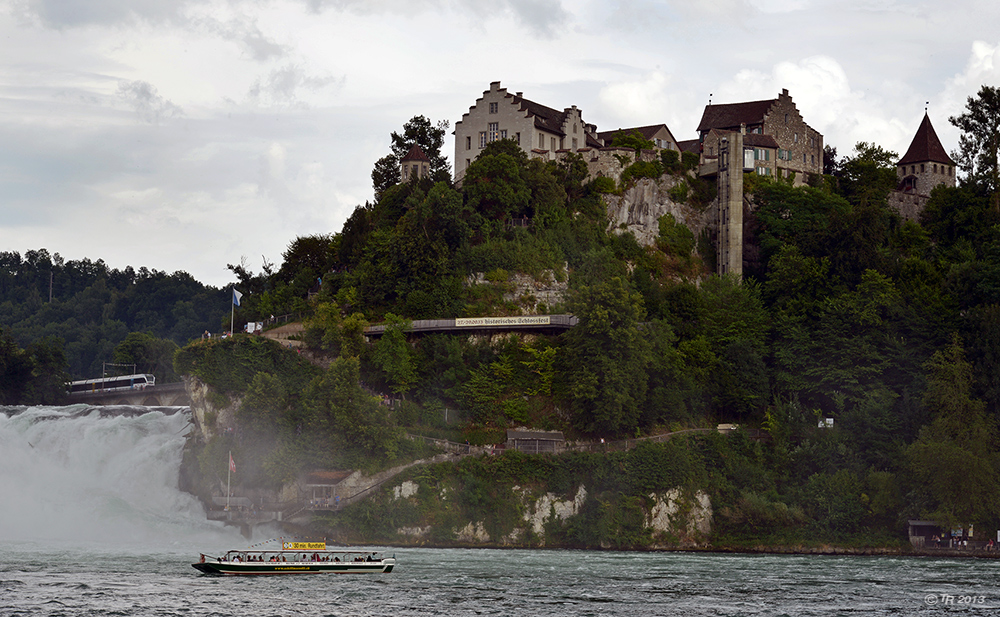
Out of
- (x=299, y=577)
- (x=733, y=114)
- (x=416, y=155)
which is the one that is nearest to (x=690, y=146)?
(x=733, y=114)

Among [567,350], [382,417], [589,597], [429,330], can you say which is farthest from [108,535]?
[589,597]

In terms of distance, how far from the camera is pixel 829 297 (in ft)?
348

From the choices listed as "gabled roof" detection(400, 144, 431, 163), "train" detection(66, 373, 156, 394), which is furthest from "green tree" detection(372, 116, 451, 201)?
"train" detection(66, 373, 156, 394)

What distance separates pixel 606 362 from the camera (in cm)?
9588

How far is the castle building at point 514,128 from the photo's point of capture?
402 feet

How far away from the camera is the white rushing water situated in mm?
93500

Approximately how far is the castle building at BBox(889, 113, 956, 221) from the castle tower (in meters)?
52.4

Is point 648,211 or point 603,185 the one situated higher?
point 603,185

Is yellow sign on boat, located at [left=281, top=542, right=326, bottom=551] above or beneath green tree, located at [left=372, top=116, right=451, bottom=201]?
beneath

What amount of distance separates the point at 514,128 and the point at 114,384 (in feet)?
195

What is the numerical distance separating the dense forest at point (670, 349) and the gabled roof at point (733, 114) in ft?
42.6

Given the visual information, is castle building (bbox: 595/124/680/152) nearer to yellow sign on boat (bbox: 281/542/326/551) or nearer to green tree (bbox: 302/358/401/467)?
green tree (bbox: 302/358/401/467)

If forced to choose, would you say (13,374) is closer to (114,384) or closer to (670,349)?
(114,384)

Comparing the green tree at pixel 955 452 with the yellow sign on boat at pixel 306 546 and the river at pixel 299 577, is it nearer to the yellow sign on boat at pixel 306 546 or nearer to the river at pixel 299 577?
the river at pixel 299 577
